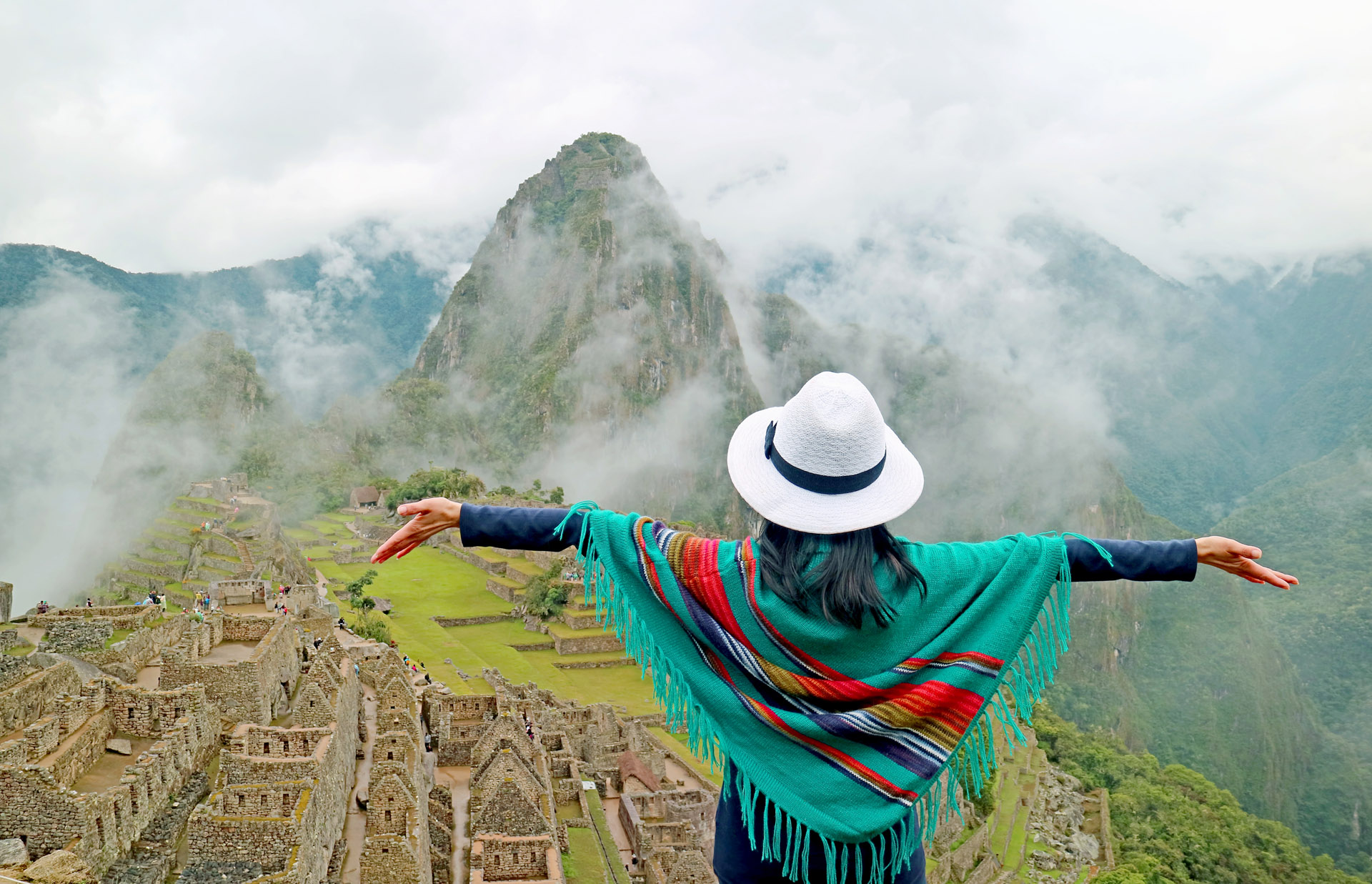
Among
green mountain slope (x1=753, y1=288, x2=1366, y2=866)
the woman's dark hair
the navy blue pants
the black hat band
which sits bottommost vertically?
green mountain slope (x1=753, y1=288, x2=1366, y2=866)

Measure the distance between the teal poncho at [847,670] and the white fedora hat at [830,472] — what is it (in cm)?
15

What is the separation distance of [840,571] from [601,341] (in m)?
99.4

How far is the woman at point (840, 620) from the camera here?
2.23m

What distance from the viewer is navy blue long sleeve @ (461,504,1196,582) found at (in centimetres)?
229

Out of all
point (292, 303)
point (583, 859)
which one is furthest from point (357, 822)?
point (292, 303)

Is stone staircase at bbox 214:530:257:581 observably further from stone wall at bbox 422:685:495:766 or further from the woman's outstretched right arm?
the woman's outstretched right arm

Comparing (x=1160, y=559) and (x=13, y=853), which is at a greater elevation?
(x=1160, y=559)

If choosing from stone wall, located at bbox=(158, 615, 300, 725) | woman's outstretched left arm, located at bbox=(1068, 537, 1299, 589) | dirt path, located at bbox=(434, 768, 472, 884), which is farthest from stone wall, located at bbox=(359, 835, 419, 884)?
woman's outstretched left arm, located at bbox=(1068, 537, 1299, 589)

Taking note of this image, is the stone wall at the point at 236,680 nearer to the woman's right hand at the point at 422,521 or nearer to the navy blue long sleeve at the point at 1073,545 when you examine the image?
the woman's right hand at the point at 422,521

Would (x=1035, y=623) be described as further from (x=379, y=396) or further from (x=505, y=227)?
(x=505, y=227)

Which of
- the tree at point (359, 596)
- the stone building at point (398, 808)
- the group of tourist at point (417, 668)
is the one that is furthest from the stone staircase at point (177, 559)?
the stone building at point (398, 808)

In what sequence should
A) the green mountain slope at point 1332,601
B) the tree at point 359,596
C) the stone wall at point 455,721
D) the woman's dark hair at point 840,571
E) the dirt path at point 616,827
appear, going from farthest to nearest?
1. the green mountain slope at point 1332,601
2. the tree at point 359,596
3. the dirt path at point 616,827
4. the stone wall at point 455,721
5. the woman's dark hair at point 840,571

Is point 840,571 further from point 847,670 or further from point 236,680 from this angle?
point 236,680

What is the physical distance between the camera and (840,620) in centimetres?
218
